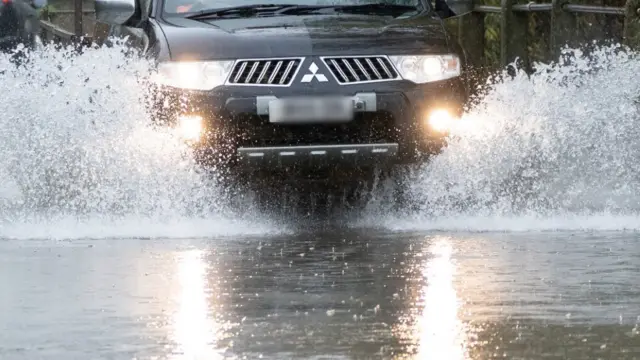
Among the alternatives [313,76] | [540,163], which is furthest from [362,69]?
[540,163]

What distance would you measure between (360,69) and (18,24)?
16.9 m

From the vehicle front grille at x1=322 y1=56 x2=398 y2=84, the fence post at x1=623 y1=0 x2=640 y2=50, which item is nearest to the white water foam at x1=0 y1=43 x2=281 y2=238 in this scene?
the vehicle front grille at x1=322 y1=56 x2=398 y2=84

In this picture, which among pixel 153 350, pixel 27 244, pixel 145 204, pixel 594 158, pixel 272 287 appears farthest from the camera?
pixel 594 158

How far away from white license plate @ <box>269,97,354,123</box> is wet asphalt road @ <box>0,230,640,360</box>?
0.67m

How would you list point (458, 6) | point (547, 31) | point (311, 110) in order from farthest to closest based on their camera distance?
point (547, 31)
point (458, 6)
point (311, 110)

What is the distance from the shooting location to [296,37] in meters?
9.79

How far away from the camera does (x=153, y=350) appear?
18.9ft

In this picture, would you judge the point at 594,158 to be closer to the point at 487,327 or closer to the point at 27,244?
the point at 27,244

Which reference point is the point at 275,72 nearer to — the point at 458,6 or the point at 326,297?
the point at 458,6

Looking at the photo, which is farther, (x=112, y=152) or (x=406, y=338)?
(x=112, y=152)

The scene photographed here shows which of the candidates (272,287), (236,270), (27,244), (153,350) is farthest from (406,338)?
(27,244)

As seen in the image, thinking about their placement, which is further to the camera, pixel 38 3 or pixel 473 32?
pixel 38 3

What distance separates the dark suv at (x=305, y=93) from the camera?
9641 mm

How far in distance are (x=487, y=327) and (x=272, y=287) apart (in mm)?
1387
